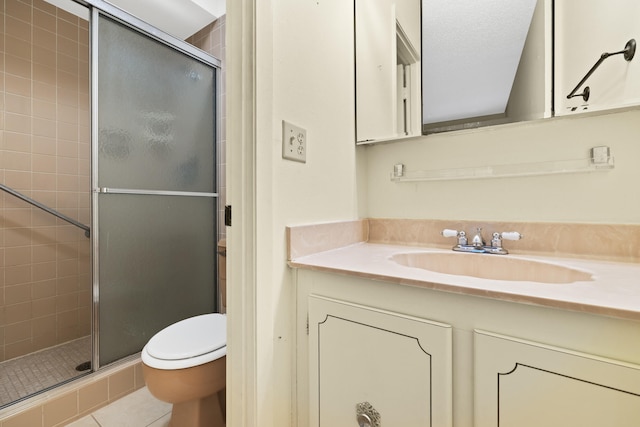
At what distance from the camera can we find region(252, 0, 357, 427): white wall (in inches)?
28.8

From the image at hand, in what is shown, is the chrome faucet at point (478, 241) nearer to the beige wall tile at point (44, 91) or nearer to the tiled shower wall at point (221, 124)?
the tiled shower wall at point (221, 124)

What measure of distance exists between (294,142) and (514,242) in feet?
2.82

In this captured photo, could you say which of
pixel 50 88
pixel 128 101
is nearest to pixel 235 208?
pixel 128 101

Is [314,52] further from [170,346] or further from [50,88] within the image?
[50,88]

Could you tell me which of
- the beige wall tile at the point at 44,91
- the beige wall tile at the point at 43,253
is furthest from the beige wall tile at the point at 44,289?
the beige wall tile at the point at 44,91

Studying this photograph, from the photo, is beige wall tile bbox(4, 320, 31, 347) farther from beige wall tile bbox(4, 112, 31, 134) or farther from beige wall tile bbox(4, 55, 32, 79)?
beige wall tile bbox(4, 55, 32, 79)

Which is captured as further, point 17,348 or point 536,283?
point 17,348

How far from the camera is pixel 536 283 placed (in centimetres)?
55

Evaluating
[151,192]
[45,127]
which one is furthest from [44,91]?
[151,192]

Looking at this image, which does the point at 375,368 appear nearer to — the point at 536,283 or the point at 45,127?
the point at 536,283

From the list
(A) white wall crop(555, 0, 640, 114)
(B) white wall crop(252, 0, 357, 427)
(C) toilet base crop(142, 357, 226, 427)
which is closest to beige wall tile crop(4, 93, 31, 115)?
(C) toilet base crop(142, 357, 226, 427)

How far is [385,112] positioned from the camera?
119 cm

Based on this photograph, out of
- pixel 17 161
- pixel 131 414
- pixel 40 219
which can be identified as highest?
pixel 17 161

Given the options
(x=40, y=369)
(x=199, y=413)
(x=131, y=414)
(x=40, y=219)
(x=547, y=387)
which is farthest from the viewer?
Result: (x=40, y=219)
